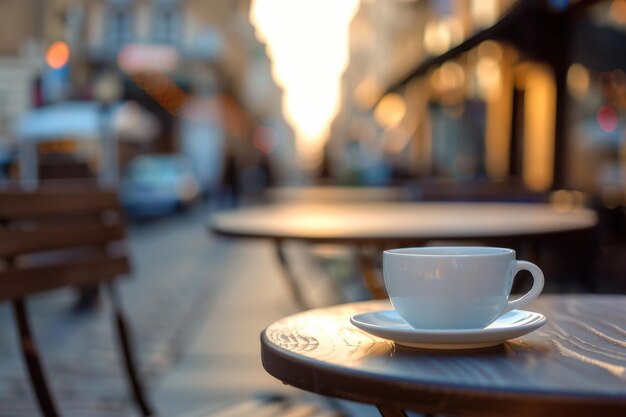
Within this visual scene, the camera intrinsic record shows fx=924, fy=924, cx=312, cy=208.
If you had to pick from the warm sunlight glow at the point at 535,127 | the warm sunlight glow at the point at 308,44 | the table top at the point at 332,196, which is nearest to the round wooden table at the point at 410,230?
the table top at the point at 332,196

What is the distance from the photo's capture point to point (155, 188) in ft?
60.1

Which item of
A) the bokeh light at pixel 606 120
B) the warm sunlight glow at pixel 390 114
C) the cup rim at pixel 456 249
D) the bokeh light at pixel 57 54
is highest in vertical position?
the bokeh light at pixel 57 54

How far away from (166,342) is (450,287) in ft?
13.8

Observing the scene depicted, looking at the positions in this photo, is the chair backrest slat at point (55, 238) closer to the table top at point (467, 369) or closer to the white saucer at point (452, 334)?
the table top at point (467, 369)

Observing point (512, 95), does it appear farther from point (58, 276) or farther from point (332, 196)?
point (58, 276)

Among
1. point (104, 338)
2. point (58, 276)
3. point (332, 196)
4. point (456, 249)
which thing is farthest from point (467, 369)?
point (332, 196)

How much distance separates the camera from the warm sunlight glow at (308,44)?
1739 centimetres

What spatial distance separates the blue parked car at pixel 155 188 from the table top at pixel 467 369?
625 inches

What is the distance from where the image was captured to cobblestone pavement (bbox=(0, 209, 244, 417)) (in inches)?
143

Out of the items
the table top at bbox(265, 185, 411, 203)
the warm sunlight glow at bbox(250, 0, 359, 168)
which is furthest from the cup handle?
the warm sunlight glow at bbox(250, 0, 359, 168)

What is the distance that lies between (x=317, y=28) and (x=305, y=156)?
41417 millimetres

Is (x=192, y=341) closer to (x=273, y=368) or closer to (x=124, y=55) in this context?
(x=273, y=368)

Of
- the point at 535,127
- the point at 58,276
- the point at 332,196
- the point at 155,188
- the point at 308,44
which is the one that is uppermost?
the point at 308,44

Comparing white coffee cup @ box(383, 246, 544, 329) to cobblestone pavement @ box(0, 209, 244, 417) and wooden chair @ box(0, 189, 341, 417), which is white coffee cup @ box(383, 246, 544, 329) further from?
cobblestone pavement @ box(0, 209, 244, 417)
